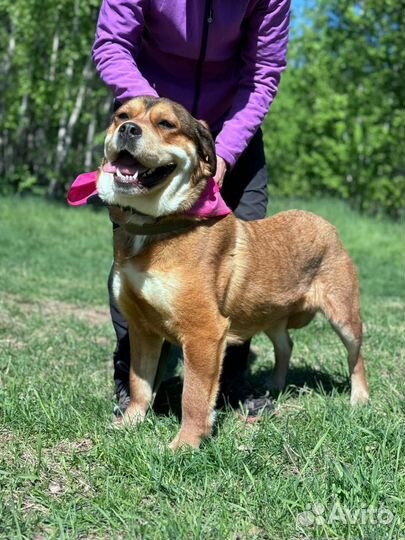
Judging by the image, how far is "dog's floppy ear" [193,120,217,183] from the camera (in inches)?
140

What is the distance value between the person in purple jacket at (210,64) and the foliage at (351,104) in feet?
48.7

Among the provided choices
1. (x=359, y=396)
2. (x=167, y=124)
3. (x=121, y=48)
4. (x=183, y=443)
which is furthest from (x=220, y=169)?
(x=359, y=396)

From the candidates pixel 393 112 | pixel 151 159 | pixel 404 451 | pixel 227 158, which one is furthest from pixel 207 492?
pixel 393 112

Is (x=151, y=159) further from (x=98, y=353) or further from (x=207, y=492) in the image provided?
(x=98, y=353)

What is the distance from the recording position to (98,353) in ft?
18.5

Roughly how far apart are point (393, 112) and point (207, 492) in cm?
1706

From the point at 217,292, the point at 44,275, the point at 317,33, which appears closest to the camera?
the point at 217,292

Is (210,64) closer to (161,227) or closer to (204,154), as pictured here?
(204,154)

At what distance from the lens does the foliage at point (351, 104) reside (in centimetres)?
1803

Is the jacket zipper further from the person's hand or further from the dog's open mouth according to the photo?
the dog's open mouth

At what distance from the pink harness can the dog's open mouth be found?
258mm

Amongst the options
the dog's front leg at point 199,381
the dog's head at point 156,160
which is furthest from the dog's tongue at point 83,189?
the dog's front leg at point 199,381

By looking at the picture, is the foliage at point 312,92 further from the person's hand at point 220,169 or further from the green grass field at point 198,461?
the person's hand at point 220,169

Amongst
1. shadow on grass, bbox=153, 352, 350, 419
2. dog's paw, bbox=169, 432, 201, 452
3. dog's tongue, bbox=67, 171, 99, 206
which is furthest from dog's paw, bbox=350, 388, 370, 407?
dog's tongue, bbox=67, 171, 99, 206
